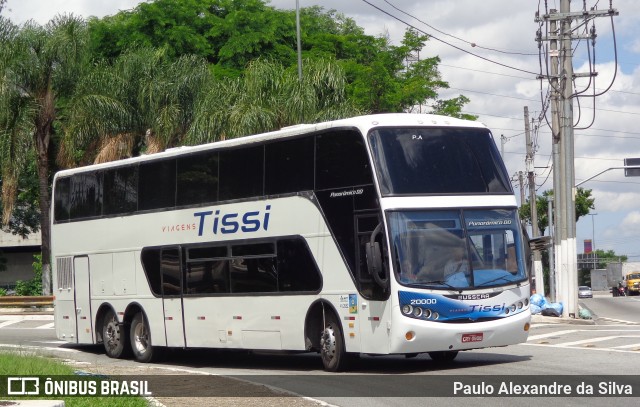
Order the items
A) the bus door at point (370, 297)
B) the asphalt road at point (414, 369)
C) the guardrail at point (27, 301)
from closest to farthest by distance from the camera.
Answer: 1. the asphalt road at point (414, 369)
2. the bus door at point (370, 297)
3. the guardrail at point (27, 301)

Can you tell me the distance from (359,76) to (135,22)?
11392mm

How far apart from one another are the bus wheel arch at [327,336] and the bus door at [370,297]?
24.7 inches

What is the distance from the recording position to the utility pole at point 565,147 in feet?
114

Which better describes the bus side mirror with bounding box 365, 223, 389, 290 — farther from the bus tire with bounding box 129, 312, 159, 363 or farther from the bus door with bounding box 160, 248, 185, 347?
the bus tire with bounding box 129, 312, 159, 363

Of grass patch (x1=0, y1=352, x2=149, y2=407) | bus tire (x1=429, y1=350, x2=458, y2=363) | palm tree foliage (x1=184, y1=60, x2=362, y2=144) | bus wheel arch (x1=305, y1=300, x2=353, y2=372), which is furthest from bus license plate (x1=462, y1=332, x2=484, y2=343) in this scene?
palm tree foliage (x1=184, y1=60, x2=362, y2=144)

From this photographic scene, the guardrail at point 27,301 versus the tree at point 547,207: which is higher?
the tree at point 547,207

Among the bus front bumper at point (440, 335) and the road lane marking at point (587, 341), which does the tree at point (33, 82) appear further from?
the bus front bumper at point (440, 335)

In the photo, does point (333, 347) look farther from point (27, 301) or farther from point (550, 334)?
point (27, 301)

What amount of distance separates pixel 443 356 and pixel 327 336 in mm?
2214

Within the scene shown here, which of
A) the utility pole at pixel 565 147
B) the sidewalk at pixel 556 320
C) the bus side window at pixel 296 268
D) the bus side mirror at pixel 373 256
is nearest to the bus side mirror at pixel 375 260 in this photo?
the bus side mirror at pixel 373 256

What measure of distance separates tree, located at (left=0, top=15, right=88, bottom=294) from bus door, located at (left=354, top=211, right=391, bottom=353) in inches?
881

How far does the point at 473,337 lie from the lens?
16.7 meters

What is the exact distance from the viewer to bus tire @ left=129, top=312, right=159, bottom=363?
22422 mm

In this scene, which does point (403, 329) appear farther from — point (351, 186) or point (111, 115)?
point (111, 115)
